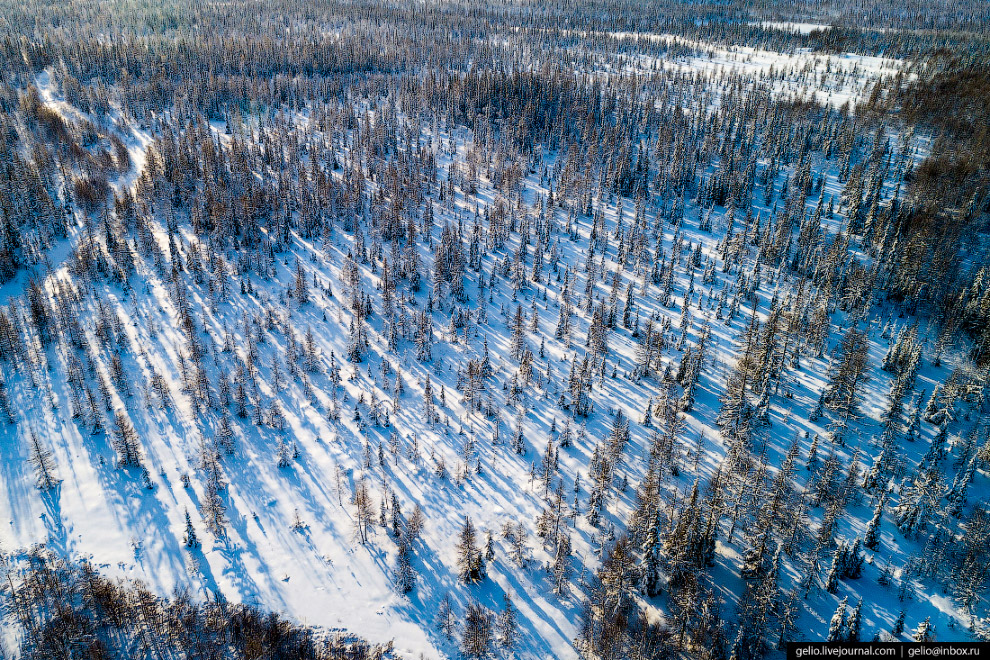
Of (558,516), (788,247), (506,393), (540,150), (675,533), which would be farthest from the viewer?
(540,150)

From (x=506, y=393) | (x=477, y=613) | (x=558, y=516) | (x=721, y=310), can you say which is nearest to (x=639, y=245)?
(x=721, y=310)

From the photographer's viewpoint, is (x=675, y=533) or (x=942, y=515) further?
(x=942, y=515)

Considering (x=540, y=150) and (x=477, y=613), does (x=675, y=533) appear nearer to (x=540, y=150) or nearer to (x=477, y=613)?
(x=477, y=613)

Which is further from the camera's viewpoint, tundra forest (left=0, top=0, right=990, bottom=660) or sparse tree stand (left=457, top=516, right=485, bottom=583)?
sparse tree stand (left=457, top=516, right=485, bottom=583)

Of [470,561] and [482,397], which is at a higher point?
[482,397]

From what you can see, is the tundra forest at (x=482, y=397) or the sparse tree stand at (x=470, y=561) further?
the sparse tree stand at (x=470, y=561)

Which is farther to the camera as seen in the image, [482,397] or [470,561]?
[482,397]

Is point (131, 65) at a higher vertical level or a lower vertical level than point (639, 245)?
higher

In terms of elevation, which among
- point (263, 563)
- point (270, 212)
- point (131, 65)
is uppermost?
point (131, 65)
